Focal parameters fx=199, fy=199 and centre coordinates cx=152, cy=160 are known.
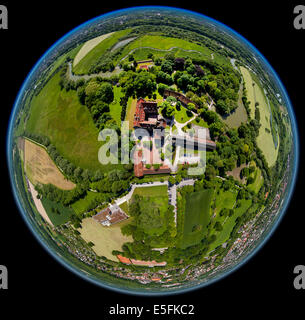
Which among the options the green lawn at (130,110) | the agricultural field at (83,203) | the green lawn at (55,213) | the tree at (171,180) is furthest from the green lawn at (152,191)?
the green lawn at (55,213)

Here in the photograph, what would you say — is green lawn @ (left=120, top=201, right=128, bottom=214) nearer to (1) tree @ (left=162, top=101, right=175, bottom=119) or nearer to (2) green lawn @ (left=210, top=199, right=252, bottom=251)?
(1) tree @ (left=162, top=101, right=175, bottom=119)

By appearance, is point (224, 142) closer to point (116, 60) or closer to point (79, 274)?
point (116, 60)

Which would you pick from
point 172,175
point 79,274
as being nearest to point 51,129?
point 172,175

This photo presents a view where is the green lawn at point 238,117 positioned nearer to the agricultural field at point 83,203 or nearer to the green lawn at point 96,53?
the agricultural field at point 83,203

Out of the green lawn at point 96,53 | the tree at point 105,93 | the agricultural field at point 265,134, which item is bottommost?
the agricultural field at point 265,134

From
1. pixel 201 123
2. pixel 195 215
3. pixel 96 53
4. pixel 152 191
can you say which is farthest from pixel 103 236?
pixel 96 53

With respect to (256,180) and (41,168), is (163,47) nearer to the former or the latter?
(256,180)
